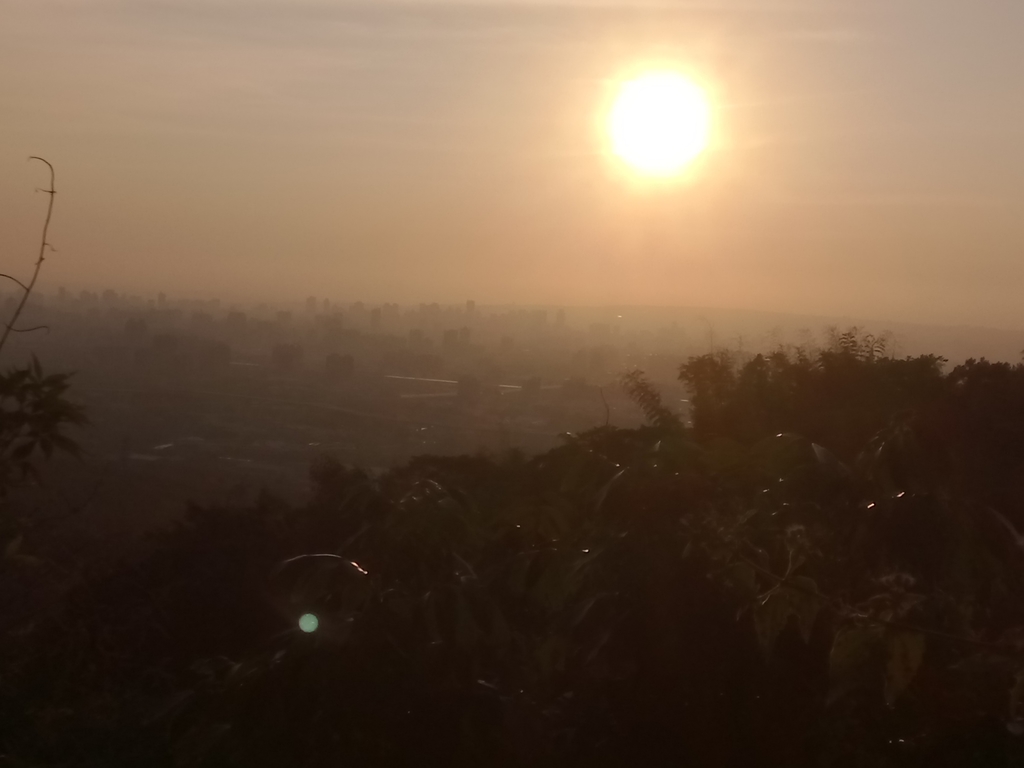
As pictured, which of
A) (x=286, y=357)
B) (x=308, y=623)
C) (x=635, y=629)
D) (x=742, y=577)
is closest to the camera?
(x=308, y=623)

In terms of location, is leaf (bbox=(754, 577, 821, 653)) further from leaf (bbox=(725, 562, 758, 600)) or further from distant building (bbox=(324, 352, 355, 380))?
distant building (bbox=(324, 352, 355, 380))

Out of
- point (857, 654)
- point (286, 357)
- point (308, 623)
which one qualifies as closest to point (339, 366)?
point (286, 357)

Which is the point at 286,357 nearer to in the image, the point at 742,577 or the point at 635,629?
the point at 635,629

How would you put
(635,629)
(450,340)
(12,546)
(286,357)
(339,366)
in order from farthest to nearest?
1. (450,340)
2. (286,357)
3. (339,366)
4. (12,546)
5. (635,629)

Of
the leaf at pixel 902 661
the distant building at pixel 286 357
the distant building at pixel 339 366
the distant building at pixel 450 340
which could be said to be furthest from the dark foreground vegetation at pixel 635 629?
the distant building at pixel 450 340

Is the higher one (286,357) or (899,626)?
(899,626)

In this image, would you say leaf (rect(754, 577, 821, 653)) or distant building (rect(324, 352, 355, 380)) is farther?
distant building (rect(324, 352, 355, 380))

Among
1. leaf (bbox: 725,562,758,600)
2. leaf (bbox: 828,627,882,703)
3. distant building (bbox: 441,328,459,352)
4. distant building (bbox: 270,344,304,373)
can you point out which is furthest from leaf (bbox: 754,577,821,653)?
distant building (bbox: 441,328,459,352)

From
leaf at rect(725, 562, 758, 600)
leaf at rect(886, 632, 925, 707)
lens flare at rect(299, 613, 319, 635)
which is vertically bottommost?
lens flare at rect(299, 613, 319, 635)
